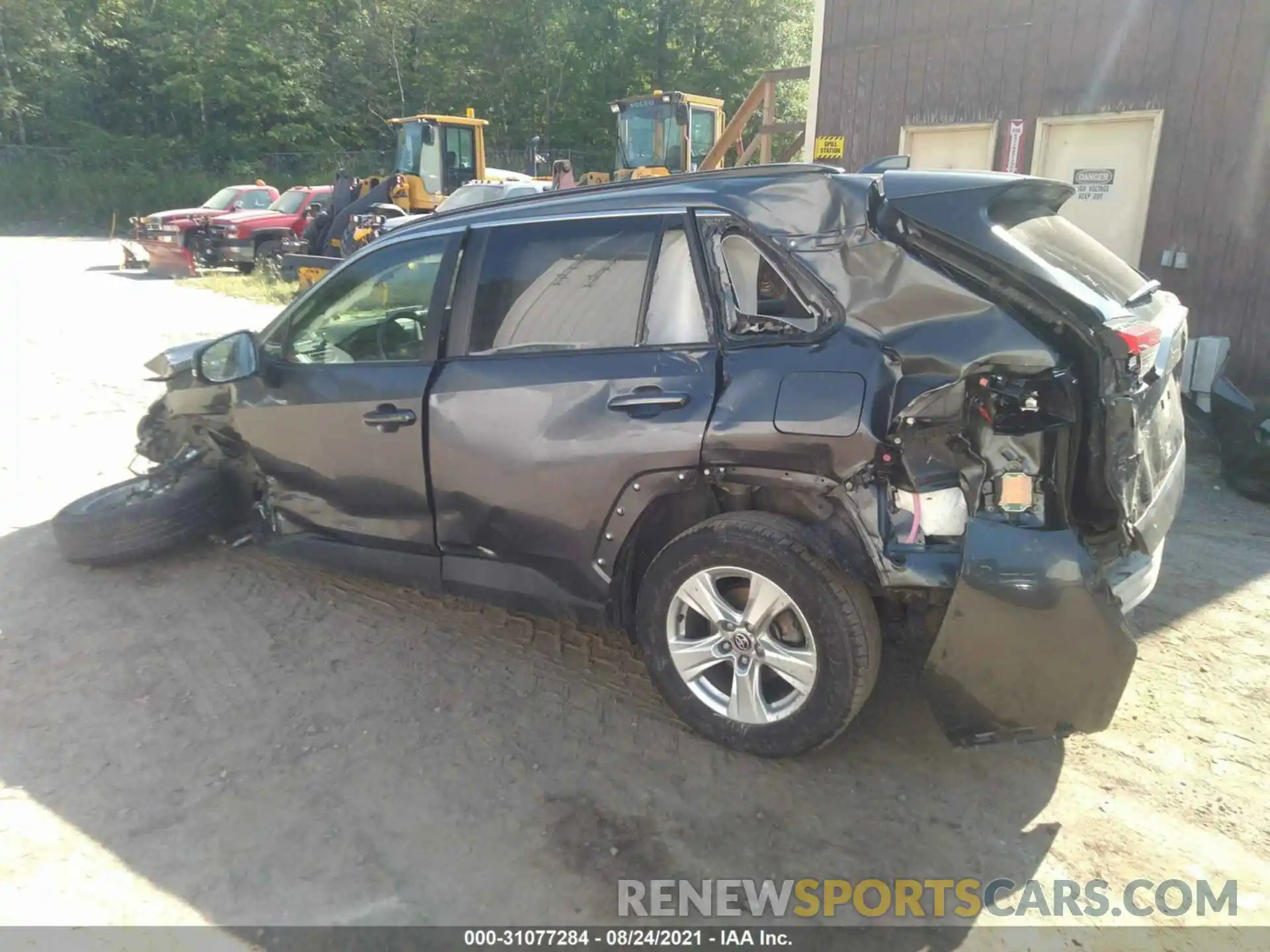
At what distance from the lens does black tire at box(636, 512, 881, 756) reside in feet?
9.42

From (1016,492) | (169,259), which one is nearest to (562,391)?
(1016,492)

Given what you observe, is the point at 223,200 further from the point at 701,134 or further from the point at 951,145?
the point at 951,145

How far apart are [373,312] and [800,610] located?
98.1 inches

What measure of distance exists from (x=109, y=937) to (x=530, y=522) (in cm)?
181

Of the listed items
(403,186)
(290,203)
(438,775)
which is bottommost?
(438,775)

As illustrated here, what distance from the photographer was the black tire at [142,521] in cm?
453

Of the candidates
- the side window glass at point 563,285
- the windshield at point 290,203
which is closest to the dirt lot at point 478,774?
the side window glass at point 563,285

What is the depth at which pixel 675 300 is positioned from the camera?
10.6 feet

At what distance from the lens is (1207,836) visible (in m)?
2.78

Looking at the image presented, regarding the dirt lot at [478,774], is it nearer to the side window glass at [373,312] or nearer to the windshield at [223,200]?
the side window glass at [373,312]

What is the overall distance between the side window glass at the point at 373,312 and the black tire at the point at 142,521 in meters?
1.02

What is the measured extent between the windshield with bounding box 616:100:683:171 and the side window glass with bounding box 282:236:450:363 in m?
12.6

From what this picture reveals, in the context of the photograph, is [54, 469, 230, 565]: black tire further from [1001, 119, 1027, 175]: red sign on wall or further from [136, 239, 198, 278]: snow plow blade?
[136, 239, 198, 278]: snow plow blade

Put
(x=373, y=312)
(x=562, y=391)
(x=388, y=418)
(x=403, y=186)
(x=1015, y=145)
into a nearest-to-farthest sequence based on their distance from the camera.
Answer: (x=562, y=391) < (x=388, y=418) < (x=373, y=312) < (x=1015, y=145) < (x=403, y=186)
